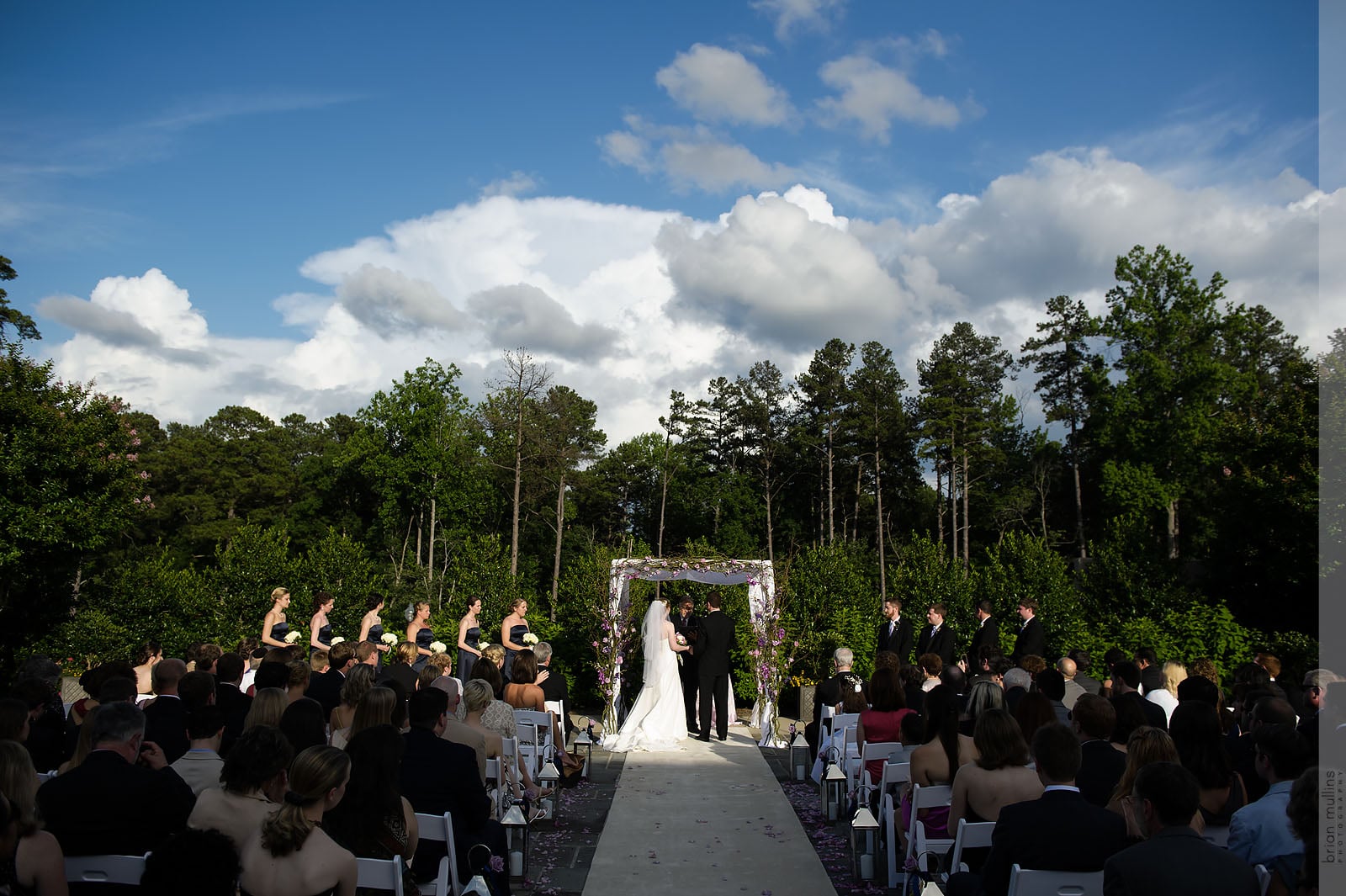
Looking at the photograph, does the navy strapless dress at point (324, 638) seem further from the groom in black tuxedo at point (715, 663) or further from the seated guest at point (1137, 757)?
the seated guest at point (1137, 757)

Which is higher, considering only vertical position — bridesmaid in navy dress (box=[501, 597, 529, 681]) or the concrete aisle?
bridesmaid in navy dress (box=[501, 597, 529, 681])

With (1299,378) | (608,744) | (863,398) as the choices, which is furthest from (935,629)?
(863,398)

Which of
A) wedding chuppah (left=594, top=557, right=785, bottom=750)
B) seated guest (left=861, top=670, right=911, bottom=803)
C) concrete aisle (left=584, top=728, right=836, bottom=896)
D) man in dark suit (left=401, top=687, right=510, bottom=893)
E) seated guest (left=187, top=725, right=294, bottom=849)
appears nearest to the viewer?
seated guest (left=187, top=725, right=294, bottom=849)

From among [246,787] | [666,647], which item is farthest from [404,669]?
[666,647]

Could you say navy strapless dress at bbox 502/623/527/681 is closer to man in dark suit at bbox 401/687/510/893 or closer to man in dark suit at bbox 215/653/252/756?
man in dark suit at bbox 215/653/252/756

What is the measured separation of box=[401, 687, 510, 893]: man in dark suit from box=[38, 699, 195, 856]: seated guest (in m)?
1.01

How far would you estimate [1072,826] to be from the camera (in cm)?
331

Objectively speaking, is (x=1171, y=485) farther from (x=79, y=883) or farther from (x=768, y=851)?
(x=79, y=883)

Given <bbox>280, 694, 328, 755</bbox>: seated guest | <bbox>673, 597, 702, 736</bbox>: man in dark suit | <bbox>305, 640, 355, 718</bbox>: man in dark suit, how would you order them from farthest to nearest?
Answer: <bbox>673, 597, 702, 736</bbox>: man in dark suit < <bbox>305, 640, 355, 718</bbox>: man in dark suit < <bbox>280, 694, 328, 755</bbox>: seated guest

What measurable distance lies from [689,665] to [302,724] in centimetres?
761

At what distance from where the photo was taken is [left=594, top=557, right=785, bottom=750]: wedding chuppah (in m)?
11.0

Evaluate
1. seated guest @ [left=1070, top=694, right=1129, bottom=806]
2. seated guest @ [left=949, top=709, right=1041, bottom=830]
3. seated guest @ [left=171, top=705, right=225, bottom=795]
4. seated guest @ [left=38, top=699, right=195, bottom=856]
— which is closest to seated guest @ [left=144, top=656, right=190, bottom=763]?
seated guest @ [left=171, top=705, right=225, bottom=795]

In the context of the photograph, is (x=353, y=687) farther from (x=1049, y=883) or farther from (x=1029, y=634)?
(x=1029, y=634)

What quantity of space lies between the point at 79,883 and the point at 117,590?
14.3 metres
